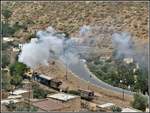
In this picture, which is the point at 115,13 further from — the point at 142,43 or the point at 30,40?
the point at 30,40

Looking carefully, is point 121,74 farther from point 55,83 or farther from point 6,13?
point 6,13

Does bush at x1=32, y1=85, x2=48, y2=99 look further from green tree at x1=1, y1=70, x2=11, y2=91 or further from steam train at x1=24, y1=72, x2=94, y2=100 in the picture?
green tree at x1=1, y1=70, x2=11, y2=91

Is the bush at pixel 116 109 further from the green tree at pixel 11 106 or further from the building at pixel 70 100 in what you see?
the green tree at pixel 11 106

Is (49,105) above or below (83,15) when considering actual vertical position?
below

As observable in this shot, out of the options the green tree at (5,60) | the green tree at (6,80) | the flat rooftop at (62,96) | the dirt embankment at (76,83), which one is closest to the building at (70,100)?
the flat rooftop at (62,96)

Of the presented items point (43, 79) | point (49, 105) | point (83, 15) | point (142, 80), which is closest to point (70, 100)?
point (49, 105)

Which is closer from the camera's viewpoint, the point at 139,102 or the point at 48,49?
the point at 139,102

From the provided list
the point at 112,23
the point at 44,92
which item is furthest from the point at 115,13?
the point at 44,92
